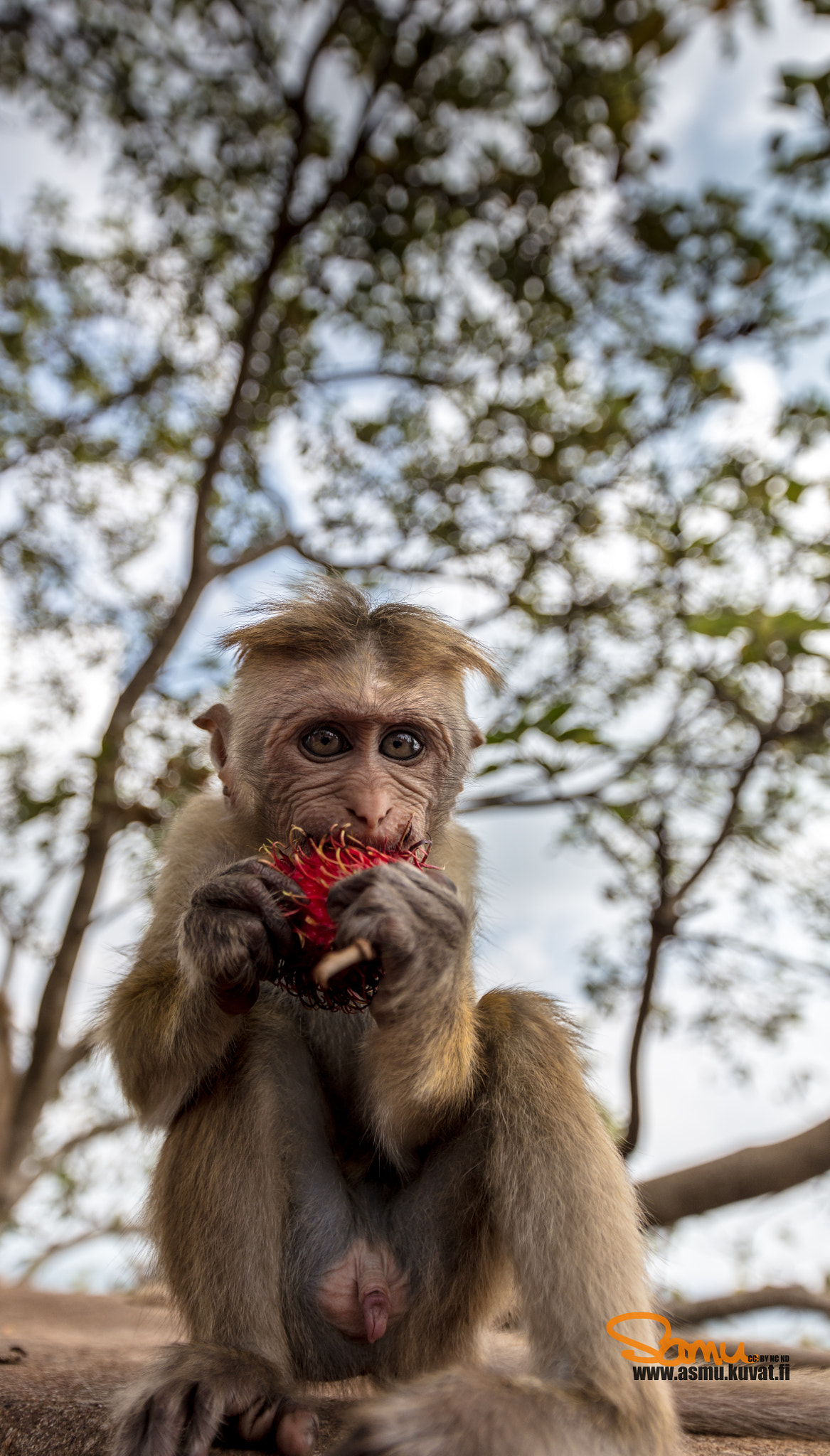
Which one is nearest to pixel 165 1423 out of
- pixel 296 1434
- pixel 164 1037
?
pixel 296 1434

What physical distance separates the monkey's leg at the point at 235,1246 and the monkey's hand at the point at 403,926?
57 cm

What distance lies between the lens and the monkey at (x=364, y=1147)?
233 cm

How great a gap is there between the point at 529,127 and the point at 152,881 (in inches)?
229

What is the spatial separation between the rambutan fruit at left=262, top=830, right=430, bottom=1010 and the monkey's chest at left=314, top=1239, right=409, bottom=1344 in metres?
0.74

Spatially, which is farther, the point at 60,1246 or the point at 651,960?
the point at 60,1246

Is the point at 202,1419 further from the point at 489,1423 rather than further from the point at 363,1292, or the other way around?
the point at 489,1423

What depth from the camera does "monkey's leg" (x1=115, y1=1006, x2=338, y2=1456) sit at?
2.38m

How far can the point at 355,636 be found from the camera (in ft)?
11.3

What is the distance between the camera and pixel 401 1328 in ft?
9.16

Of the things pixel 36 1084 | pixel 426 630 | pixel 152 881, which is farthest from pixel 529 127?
pixel 36 1084

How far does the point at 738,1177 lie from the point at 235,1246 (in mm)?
3165

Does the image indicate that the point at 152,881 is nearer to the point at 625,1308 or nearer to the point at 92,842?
the point at 625,1308
